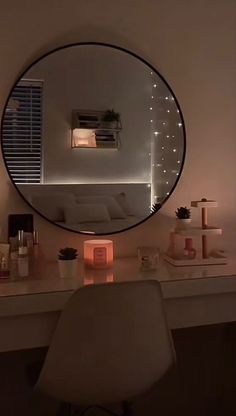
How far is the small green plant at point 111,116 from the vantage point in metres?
1.59

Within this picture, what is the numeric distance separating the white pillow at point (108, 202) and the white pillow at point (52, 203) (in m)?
0.05

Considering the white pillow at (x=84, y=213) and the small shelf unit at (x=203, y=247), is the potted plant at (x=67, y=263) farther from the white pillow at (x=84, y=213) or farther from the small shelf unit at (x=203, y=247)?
the small shelf unit at (x=203, y=247)

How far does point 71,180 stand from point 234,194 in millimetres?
790

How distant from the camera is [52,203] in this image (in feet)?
5.06

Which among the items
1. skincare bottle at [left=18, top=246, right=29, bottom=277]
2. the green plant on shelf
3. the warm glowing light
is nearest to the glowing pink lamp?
skincare bottle at [left=18, top=246, right=29, bottom=277]

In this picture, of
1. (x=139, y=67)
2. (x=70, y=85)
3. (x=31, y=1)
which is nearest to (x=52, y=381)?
(x=70, y=85)

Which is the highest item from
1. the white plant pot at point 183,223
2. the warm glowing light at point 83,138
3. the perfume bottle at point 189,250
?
the warm glowing light at point 83,138

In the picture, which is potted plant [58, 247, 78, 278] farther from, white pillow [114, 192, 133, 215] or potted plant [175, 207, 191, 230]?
potted plant [175, 207, 191, 230]

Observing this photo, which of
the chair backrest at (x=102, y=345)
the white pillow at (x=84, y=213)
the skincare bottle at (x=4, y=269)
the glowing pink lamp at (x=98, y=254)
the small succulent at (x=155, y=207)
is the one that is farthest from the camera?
the small succulent at (x=155, y=207)

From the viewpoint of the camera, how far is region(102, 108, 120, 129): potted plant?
159cm

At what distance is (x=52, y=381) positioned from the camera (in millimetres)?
1124

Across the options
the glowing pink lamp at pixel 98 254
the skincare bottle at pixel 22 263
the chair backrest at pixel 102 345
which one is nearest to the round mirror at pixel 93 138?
the glowing pink lamp at pixel 98 254

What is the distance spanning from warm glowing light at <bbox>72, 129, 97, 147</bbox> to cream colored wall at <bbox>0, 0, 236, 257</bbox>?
308 mm

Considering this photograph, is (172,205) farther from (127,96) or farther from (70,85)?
(70,85)
